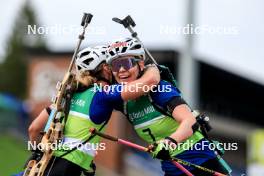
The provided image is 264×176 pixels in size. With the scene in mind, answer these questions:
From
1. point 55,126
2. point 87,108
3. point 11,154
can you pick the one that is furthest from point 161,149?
point 11,154

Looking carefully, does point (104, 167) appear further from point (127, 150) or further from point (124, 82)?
point (124, 82)

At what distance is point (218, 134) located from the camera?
33531 mm

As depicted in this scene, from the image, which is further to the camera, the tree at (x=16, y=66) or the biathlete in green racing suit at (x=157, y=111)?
the tree at (x=16, y=66)

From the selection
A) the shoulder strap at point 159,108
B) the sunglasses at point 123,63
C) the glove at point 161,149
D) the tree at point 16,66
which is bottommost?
the tree at point 16,66

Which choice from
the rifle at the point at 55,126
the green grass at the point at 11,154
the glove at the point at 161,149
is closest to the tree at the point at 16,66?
the green grass at the point at 11,154

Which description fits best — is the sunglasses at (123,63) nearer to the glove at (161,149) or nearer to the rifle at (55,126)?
the rifle at (55,126)

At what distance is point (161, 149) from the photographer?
7520 millimetres

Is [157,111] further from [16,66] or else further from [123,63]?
[16,66]

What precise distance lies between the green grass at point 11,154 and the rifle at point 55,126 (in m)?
15.1

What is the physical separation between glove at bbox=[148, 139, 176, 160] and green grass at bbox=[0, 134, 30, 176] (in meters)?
15.7

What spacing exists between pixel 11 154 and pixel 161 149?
2360cm

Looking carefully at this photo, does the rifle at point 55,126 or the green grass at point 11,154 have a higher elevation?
the rifle at point 55,126

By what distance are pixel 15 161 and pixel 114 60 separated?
20.9m

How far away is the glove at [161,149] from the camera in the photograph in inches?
296
